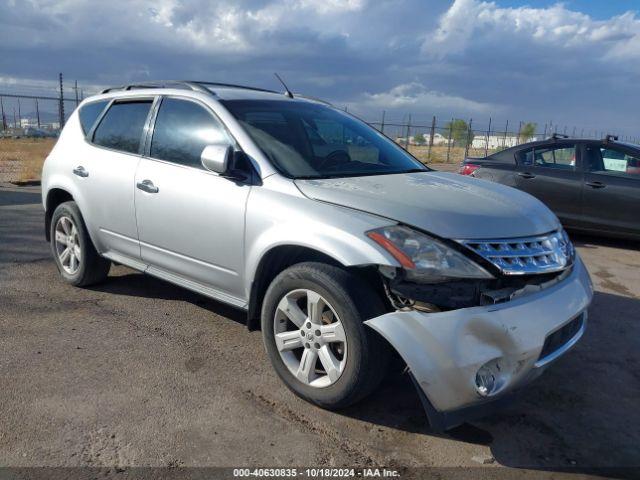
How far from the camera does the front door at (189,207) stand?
137 inches

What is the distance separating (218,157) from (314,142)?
83cm

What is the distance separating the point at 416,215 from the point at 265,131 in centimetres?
137

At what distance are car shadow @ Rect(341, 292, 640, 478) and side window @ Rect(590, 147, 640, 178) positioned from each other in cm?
422

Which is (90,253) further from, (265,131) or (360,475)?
(360,475)

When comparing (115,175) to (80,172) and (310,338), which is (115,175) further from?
(310,338)

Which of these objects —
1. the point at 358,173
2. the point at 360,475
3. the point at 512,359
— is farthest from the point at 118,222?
the point at 512,359

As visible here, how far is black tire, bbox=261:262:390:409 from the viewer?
275 centimetres

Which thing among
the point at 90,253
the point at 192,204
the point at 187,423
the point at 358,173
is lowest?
the point at 187,423

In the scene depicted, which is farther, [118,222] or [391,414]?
[118,222]

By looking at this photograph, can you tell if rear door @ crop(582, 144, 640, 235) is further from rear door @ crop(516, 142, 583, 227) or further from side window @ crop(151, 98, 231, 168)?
side window @ crop(151, 98, 231, 168)

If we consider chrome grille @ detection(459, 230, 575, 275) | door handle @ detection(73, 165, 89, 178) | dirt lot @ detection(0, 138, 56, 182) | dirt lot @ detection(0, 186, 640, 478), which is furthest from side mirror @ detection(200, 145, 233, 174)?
dirt lot @ detection(0, 138, 56, 182)

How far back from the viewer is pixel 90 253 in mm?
4766

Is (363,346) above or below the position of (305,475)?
above

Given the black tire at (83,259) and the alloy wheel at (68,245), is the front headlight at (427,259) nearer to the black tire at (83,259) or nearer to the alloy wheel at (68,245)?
the black tire at (83,259)
